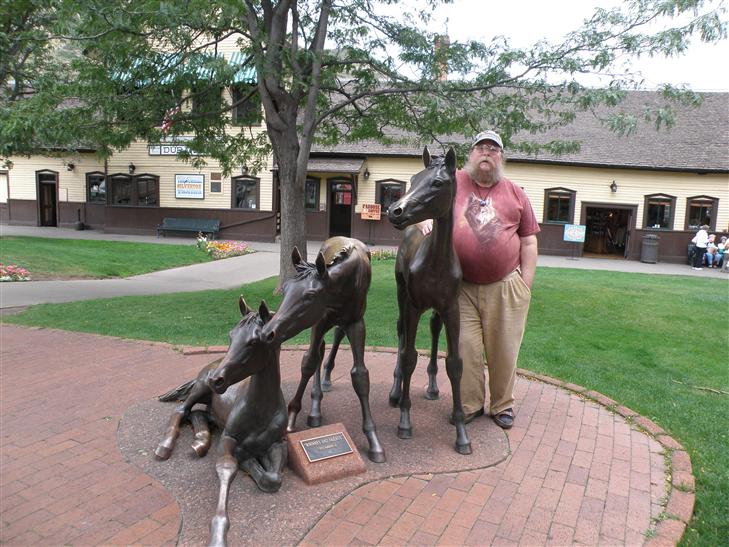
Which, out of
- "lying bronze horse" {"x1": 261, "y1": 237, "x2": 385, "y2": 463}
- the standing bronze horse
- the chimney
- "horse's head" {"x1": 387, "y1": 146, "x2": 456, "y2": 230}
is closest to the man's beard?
the standing bronze horse

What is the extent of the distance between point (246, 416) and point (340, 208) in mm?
19250

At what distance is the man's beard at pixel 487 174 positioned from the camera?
3.86 m

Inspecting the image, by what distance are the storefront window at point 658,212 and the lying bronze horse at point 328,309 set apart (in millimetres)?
19506

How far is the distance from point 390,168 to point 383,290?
11293 millimetres

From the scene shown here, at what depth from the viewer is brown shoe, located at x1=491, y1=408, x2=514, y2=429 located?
413 cm

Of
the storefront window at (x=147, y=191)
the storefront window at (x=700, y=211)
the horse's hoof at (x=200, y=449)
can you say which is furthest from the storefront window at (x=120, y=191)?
the storefront window at (x=700, y=211)

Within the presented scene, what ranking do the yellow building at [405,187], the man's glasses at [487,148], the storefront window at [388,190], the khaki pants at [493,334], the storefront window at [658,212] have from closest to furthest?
the man's glasses at [487,148] < the khaki pants at [493,334] < the yellow building at [405,187] < the storefront window at [658,212] < the storefront window at [388,190]

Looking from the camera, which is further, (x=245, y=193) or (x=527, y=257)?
(x=245, y=193)

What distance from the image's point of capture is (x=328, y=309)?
348cm

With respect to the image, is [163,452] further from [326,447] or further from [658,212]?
[658,212]

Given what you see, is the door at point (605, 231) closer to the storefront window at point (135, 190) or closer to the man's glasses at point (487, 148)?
the storefront window at point (135, 190)

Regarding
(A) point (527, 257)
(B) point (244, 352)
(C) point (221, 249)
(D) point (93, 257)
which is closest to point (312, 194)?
(C) point (221, 249)

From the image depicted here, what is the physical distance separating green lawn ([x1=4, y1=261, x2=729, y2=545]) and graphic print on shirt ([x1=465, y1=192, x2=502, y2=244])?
2.14 m

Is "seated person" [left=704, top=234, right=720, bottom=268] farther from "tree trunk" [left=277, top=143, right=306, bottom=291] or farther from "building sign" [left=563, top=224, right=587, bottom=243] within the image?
"tree trunk" [left=277, top=143, right=306, bottom=291]
